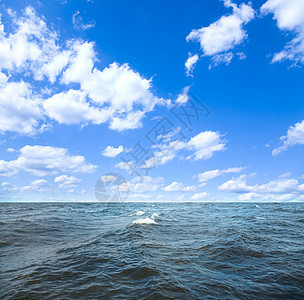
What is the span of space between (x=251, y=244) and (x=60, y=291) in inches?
386

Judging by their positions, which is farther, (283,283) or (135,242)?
(135,242)

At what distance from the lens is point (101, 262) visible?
7.71 metres

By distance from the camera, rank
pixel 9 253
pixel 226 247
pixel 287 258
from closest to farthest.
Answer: pixel 287 258 < pixel 9 253 < pixel 226 247

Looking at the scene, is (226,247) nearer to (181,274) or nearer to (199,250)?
(199,250)

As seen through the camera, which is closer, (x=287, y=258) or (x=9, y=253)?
(x=287, y=258)

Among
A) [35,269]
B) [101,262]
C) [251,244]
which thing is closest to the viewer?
[35,269]

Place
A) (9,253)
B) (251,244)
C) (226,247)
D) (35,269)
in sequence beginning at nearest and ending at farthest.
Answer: (35,269), (9,253), (226,247), (251,244)

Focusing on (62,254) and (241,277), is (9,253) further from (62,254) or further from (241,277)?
(241,277)

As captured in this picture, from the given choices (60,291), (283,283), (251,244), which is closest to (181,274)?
(283,283)

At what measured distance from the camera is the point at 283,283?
5910mm

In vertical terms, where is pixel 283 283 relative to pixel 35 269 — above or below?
below

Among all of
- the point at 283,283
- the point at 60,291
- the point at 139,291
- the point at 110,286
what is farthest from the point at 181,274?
the point at 60,291

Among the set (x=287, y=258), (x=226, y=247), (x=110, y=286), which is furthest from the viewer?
(x=226, y=247)

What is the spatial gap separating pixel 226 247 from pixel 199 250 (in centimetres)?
153
